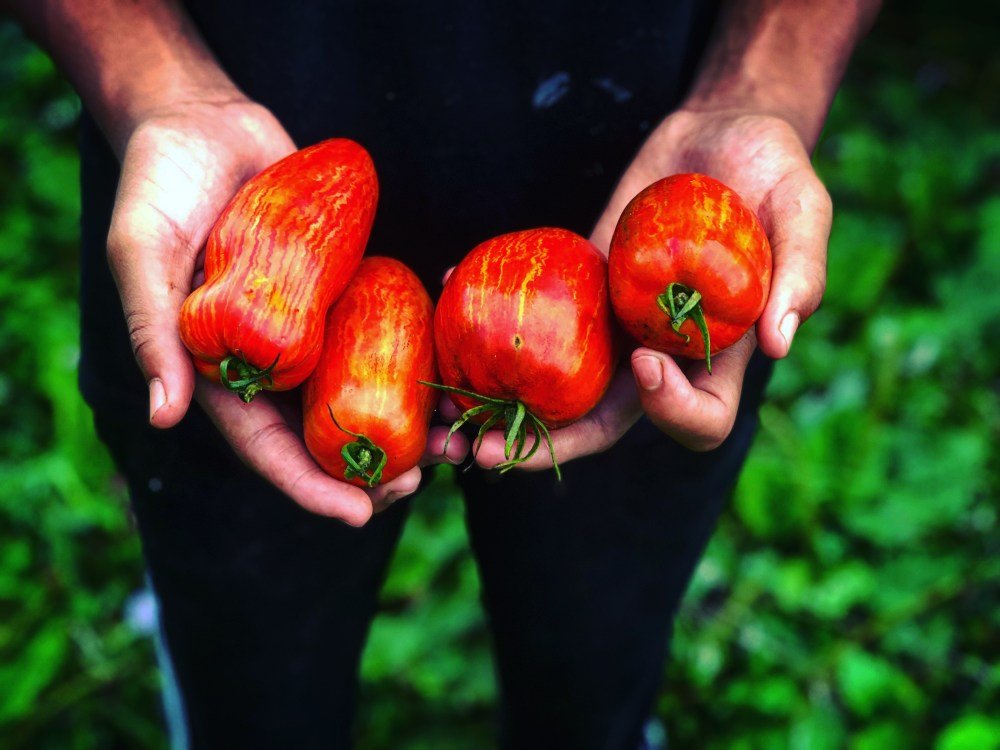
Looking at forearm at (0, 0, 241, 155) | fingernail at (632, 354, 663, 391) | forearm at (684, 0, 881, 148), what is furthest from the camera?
forearm at (684, 0, 881, 148)

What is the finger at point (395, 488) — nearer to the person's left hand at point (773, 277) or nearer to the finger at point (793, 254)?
the person's left hand at point (773, 277)

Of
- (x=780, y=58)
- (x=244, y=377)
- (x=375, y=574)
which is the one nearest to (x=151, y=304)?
(x=244, y=377)

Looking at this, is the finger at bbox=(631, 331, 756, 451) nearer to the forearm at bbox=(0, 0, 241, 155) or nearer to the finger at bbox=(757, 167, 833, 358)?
the finger at bbox=(757, 167, 833, 358)

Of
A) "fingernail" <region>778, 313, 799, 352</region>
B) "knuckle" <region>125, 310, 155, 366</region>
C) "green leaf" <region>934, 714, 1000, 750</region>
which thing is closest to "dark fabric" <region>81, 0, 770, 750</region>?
"knuckle" <region>125, 310, 155, 366</region>

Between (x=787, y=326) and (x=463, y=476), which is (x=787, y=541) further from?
(x=787, y=326)

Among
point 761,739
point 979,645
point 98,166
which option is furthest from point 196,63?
point 979,645

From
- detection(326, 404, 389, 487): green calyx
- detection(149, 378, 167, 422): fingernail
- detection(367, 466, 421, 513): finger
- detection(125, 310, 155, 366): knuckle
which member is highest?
detection(125, 310, 155, 366): knuckle

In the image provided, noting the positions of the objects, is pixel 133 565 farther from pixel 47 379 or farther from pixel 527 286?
pixel 527 286
